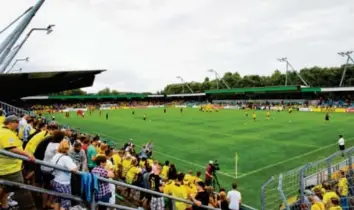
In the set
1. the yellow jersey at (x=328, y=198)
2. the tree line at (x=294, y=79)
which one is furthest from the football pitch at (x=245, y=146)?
the tree line at (x=294, y=79)

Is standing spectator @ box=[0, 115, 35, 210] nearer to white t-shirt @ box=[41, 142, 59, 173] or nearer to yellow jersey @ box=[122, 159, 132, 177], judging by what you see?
white t-shirt @ box=[41, 142, 59, 173]

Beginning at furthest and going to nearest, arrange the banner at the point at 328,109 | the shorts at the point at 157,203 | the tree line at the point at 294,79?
the tree line at the point at 294,79 < the banner at the point at 328,109 < the shorts at the point at 157,203

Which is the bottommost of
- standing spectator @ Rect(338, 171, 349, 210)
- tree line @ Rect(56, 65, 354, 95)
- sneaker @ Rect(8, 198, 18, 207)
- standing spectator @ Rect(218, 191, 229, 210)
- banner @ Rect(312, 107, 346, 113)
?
standing spectator @ Rect(218, 191, 229, 210)

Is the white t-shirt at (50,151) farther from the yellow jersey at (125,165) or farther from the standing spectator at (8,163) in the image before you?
the yellow jersey at (125,165)

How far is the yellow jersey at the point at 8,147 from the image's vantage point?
505 centimetres

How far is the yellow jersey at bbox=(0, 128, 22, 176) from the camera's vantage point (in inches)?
199

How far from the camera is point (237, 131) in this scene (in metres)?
36.3

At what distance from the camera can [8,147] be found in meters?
5.03

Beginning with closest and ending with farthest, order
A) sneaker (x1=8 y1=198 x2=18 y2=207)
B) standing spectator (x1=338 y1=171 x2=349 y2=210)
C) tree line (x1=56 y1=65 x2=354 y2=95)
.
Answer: sneaker (x1=8 y1=198 x2=18 y2=207)
standing spectator (x1=338 y1=171 x2=349 y2=210)
tree line (x1=56 y1=65 x2=354 y2=95)

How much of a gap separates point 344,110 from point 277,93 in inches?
1062

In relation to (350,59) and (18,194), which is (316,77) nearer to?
(350,59)

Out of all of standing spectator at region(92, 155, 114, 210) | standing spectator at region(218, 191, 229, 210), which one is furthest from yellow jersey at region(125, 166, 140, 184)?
standing spectator at region(92, 155, 114, 210)

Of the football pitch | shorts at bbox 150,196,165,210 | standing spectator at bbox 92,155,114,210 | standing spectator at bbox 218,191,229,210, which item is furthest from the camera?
the football pitch

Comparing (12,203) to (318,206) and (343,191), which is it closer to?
(318,206)
